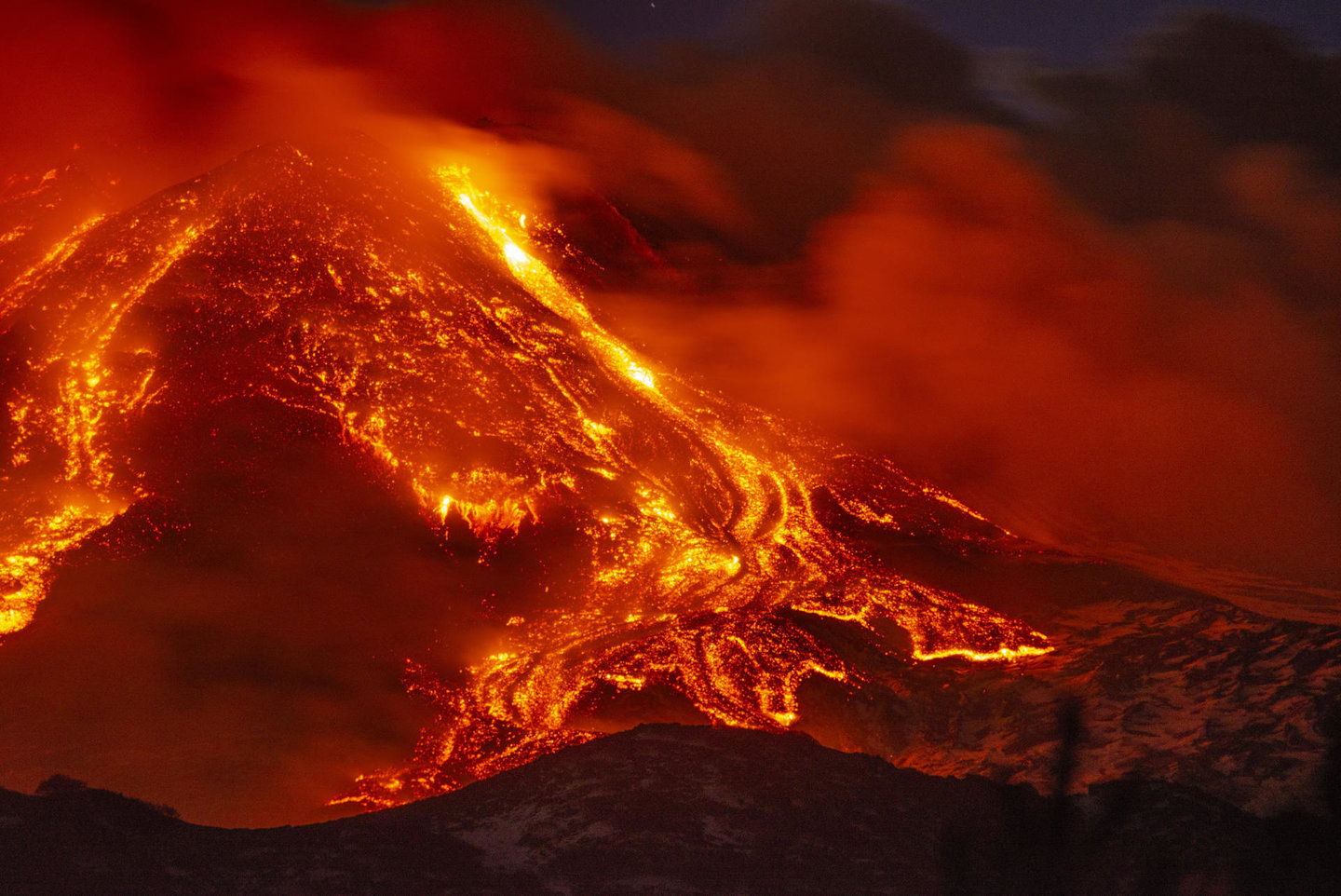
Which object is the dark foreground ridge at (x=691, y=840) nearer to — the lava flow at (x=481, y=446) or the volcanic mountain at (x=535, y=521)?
the volcanic mountain at (x=535, y=521)

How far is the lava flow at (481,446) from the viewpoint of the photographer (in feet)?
57.6

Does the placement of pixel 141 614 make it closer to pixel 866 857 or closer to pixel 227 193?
pixel 866 857

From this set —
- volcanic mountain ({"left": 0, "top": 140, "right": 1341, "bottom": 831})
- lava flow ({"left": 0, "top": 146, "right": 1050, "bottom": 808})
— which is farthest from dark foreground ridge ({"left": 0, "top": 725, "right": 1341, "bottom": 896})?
lava flow ({"left": 0, "top": 146, "right": 1050, "bottom": 808})

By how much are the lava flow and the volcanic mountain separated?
6 centimetres

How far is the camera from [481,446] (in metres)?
21.7

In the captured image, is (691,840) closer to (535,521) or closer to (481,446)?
(535,521)

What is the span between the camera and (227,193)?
28141 mm

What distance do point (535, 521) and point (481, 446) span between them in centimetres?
179

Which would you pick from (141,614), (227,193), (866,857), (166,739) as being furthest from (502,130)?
(866,857)

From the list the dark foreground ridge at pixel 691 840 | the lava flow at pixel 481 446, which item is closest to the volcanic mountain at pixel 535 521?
the lava flow at pixel 481 446

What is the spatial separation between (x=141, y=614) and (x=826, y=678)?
8855 mm

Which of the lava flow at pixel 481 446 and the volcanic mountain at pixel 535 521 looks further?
the lava flow at pixel 481 446

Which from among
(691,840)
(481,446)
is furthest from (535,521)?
(691,840)

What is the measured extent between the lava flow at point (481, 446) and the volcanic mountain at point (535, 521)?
0.06m
